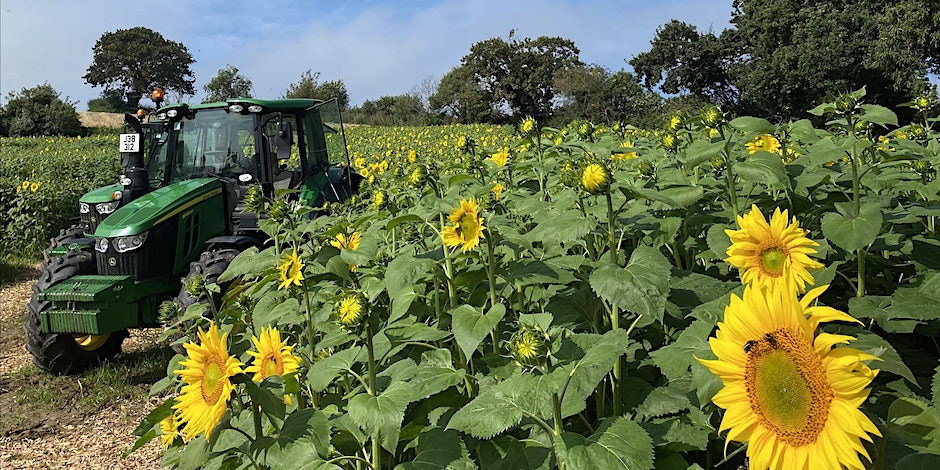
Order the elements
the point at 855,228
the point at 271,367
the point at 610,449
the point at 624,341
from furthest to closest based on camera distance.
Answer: the point at 271,367 → the point at 855,228 → the point at 624,341 → the point at 610,449

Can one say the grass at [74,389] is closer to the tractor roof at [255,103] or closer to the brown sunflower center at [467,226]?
the tractor roof at [255,103]

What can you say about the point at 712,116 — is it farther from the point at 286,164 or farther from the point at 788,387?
the point at 286,164

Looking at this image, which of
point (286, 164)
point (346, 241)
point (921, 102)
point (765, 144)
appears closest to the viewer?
point (346, 241)

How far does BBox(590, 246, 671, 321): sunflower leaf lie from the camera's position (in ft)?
4.40

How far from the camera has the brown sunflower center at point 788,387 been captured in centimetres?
92

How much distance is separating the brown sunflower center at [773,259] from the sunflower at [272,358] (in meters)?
1.15

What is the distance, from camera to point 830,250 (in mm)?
1651

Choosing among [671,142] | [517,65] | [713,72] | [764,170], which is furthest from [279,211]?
[517,65]

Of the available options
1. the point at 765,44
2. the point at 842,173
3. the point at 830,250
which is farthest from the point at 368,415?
the point at 765,44

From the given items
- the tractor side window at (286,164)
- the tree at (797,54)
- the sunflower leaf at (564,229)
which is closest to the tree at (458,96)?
the tree at (797,54)

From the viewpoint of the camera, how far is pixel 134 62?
62.7 metres

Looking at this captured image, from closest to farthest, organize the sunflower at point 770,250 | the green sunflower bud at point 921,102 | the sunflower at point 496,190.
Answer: the sunflower at point 770,250, the sunflower at point 496,190, the green sunflower bud at point 921,102

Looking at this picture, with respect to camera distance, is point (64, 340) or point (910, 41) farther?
point (910, 41)

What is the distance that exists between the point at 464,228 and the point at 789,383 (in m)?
0.97
